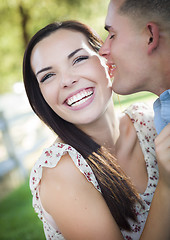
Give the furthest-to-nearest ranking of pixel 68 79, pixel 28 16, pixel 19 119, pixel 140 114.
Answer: pixel 28 16 < pixel 19 119 < pixel 140 114 < pixel 68 79

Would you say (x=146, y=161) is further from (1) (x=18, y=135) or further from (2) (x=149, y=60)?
(1) (x=18, y=135)

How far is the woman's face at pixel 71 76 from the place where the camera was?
6.66ft

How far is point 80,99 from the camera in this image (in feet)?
6.82

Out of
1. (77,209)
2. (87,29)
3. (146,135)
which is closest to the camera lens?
(77,209)

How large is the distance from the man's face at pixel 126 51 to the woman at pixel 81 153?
0.27m

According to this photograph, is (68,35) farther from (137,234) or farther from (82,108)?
(137,234)

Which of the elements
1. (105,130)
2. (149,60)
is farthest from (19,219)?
(149,60)

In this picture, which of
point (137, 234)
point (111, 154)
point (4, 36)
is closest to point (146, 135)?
point (111, 154)

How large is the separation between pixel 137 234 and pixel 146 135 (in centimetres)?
84

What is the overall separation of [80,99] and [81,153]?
15.6 inches

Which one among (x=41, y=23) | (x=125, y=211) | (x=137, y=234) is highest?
(x=41, y=23)

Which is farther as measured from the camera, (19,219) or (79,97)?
(19,219)

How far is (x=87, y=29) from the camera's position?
2.25 meters

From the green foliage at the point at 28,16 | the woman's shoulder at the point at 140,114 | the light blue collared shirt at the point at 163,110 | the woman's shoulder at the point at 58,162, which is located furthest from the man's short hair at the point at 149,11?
the green foliage at the point at 28,16
